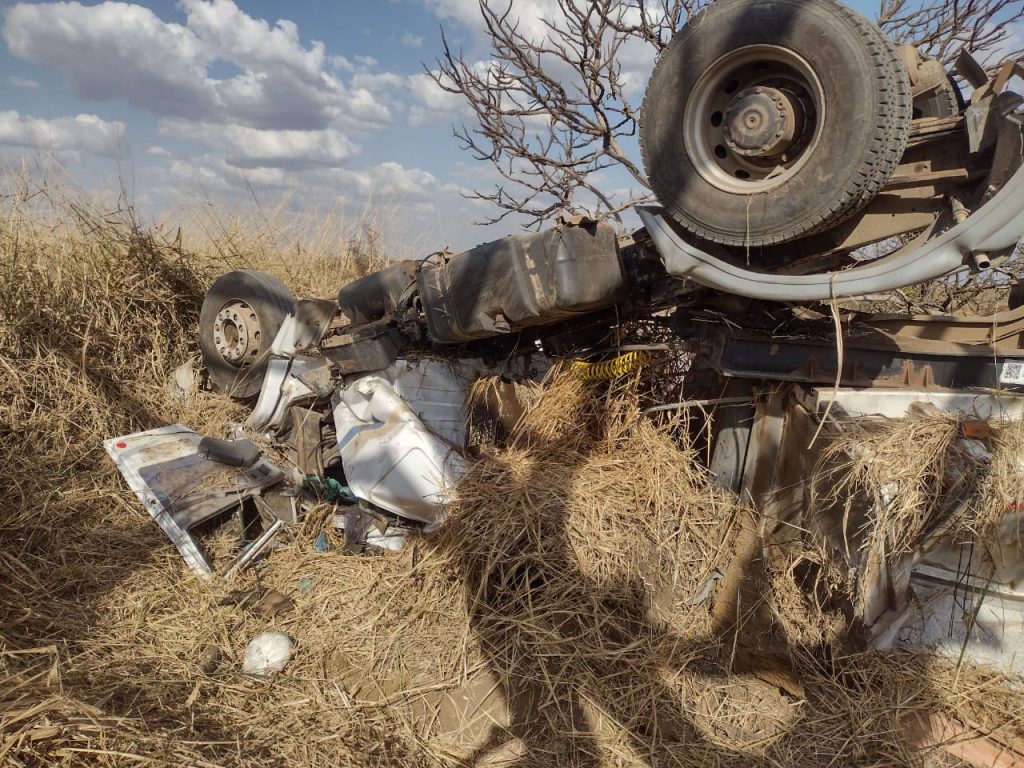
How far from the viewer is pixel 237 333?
4.54m

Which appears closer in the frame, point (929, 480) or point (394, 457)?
point (929, 480)

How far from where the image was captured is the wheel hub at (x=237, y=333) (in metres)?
4.46

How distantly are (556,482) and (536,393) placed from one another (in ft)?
1.96

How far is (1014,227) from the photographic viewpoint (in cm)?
186

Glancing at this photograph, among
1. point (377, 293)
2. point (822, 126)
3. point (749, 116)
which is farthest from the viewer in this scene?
point (377, 293)

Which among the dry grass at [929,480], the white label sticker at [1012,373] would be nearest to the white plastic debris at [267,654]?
the dry grass at [929,480]

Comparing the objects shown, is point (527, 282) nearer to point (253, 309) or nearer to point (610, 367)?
point (610, 367)

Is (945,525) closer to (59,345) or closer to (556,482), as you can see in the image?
(556,482)

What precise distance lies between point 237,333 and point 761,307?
11.8ft

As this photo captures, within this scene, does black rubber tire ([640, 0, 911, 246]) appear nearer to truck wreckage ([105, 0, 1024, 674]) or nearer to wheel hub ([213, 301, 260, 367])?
truck wreckage ([105, 0, 1024, 674])

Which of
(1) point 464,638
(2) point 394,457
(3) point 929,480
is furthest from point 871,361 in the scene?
(2) point 394,457

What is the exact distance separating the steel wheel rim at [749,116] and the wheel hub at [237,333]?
334cm

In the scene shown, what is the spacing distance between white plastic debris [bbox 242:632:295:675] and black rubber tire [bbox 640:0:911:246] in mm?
2444

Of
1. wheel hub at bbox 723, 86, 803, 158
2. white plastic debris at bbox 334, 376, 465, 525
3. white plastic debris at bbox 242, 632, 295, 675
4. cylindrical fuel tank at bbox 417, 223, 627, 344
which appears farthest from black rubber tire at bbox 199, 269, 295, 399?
wheel hub at bbox 723, 86, 803, 158
